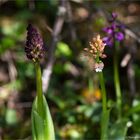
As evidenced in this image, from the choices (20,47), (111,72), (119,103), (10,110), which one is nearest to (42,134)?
(119,103)

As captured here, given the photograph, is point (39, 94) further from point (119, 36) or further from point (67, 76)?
point (67, 76)

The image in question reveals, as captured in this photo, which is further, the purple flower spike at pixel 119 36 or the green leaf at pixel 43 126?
the purple flower spike at pixel 119 36

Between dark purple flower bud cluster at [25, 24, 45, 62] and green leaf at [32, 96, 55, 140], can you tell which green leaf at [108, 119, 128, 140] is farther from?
dark purple flower bud cluster at [25, 24, 45, 62]

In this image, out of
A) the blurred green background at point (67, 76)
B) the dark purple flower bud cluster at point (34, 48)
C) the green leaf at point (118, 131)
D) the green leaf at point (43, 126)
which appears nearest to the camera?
the dark purple flower bud cluster at point (34, 48)

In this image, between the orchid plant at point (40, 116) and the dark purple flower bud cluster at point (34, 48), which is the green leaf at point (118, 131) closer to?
the orchid plant at point (40, 116)

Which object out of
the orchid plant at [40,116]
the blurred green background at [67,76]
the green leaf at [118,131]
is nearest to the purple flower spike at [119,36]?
the blurred green background at [67,76]

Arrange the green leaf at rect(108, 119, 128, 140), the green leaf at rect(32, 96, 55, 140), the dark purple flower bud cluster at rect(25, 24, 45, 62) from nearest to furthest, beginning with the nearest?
the dark purple flower bud cluster at rect(25, 24, 45, 62)
the green leaf at rect(32, 96, 55, 140)
the green leaf at rect(108, 119, 128, 140)

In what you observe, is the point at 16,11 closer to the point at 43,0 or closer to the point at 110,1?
the point at 43,0

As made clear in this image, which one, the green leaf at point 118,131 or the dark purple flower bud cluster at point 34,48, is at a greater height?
the dark purple flower bud cluster at point 34,48

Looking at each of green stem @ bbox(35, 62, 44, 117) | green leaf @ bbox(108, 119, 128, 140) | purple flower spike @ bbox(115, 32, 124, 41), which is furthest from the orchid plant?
purple flower spike @ bbox(115, 32, 124, 41)
